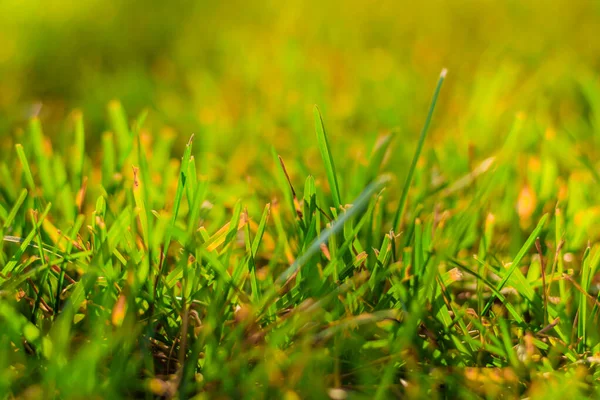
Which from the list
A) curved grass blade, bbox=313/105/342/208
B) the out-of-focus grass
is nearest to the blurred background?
the out-of-focus grass

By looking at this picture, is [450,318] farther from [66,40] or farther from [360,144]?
[66,40]

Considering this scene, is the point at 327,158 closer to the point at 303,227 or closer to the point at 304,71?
the point at 303,227

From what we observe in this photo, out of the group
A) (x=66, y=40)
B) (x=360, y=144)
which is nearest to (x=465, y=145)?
(x=360, y=144)

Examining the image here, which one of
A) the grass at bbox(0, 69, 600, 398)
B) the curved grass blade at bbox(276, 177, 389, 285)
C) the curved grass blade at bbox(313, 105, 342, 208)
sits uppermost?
the curved grass blade at bbox(313, 105, 342, 208)

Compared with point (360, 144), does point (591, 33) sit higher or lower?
higher

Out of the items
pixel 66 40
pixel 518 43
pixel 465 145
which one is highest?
pixel 518 43

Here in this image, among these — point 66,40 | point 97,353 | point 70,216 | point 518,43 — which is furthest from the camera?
point 66,40

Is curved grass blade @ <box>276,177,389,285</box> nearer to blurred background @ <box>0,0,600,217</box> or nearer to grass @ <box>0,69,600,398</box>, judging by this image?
grass @ <box>0,69,600,398</box>
